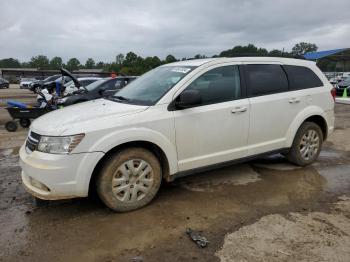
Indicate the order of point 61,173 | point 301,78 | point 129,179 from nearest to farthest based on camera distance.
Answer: point 61,173 < point 129,179 < point 301,78

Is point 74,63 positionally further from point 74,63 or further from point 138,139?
point 138,139

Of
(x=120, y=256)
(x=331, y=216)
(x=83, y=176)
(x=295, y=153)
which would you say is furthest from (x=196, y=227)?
(x=295, y=153)

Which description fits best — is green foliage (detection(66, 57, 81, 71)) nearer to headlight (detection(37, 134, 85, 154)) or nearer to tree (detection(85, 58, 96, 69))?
tree (detection(85, 58, 96, 69))

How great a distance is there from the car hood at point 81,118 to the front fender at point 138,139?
0.61 ft

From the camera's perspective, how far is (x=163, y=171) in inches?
162

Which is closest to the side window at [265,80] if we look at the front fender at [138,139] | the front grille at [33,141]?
the front fender at [138,139]

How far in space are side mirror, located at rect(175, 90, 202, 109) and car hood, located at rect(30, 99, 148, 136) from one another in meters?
0.41

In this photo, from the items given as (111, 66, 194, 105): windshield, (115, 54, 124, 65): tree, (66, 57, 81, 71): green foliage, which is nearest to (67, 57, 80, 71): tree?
(66, 57, 81, 71): green foliage

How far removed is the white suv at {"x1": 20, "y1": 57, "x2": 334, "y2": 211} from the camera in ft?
11.4

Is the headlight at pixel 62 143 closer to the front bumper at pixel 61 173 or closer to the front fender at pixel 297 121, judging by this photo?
the front bumper at pixel 61 173

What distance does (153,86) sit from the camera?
4.44 m

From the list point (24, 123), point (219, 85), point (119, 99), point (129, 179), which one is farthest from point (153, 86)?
point (24, 123)

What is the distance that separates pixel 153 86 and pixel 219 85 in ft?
2.90

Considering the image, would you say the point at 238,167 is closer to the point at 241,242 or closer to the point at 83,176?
the point at 241,242
